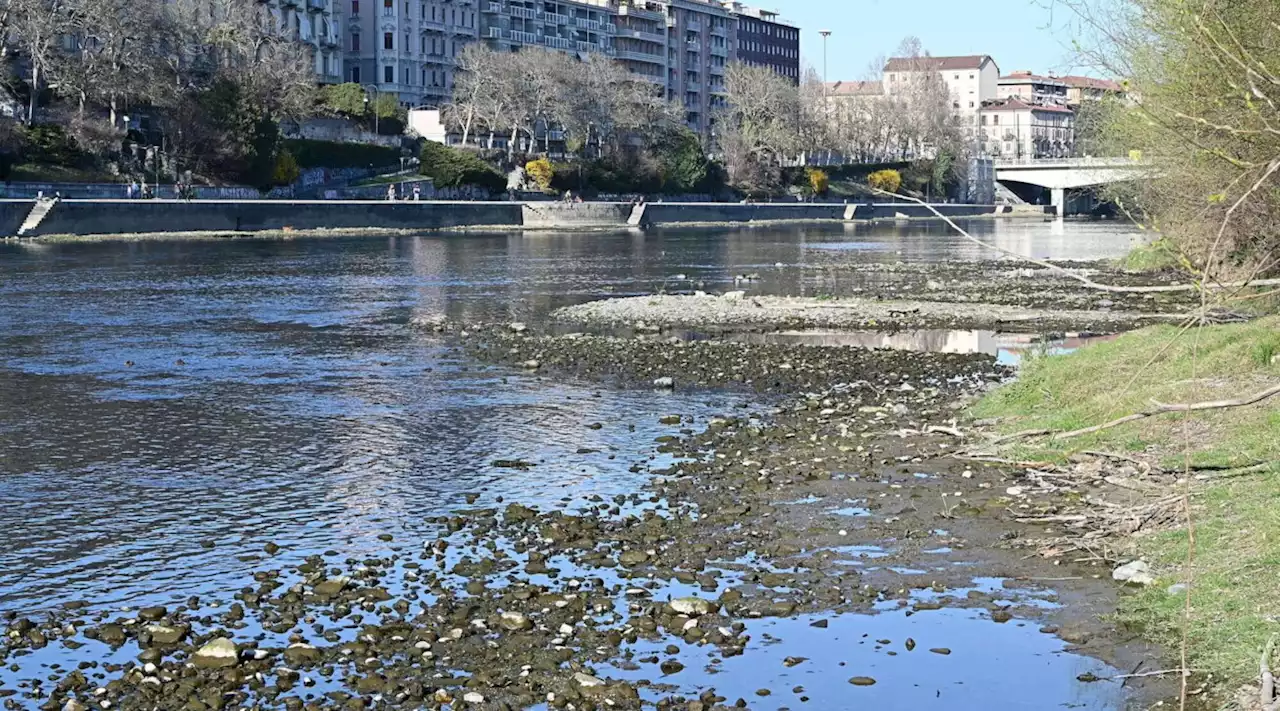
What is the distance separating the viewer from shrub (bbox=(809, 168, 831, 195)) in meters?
176

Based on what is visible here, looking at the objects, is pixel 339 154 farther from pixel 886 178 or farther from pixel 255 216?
pixel 886 178

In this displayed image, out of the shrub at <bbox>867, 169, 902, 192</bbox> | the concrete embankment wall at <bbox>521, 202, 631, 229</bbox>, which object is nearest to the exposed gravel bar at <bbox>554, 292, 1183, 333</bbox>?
the concrete embankment wall at <bbox>521, 202, 631, 229</bbox>

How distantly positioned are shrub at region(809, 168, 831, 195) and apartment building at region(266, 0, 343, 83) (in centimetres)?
5037

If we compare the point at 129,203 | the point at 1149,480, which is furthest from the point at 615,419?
the point at 129,203

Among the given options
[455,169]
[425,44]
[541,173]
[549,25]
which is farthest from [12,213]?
[549,25]

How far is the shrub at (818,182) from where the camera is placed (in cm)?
17612

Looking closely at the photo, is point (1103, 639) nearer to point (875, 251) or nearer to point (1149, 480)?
point (1149, 480)

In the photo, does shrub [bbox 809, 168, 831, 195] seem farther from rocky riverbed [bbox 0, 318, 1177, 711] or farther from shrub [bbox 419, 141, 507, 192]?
rocky riverbed [bbox 0, 318, 1177, 711]

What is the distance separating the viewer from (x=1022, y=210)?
193375 mm

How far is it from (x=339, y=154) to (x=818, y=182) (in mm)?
62821

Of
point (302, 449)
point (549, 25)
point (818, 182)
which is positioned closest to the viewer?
point (302, 449)

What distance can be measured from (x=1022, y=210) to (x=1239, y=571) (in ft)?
609

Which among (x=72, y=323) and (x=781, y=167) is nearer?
(x=72, y=323)

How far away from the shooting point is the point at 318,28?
6137 inches
